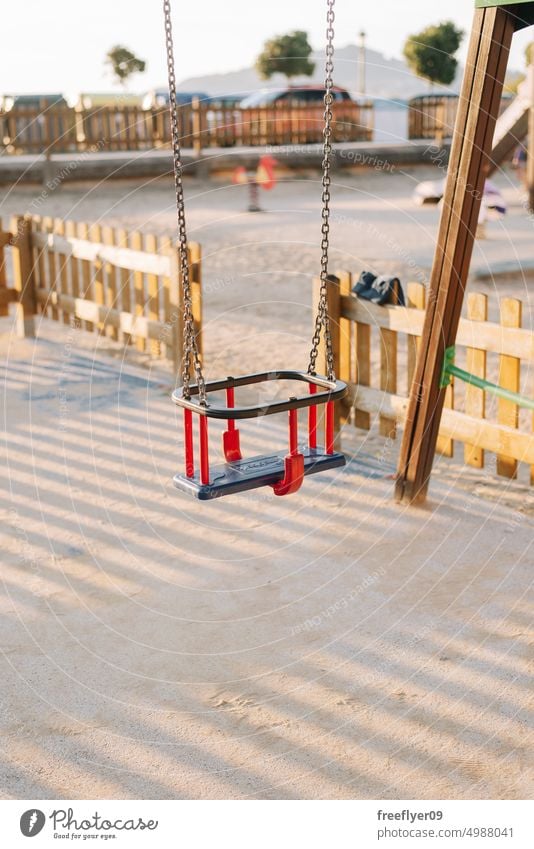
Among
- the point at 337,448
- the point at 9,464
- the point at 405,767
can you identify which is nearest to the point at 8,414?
the point at 9,464

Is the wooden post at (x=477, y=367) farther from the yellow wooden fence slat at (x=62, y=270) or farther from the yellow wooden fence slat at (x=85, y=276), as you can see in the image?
the yellow wooden fence slat at (x=62, y=270)

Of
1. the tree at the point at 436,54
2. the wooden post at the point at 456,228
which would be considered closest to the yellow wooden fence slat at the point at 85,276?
the wooden post at the point at 456,228

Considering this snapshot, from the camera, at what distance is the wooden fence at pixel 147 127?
930 inches

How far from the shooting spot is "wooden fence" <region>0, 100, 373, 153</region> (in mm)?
23609

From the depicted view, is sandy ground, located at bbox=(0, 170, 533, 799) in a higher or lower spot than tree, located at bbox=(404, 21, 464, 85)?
lower

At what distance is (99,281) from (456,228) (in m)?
4.86

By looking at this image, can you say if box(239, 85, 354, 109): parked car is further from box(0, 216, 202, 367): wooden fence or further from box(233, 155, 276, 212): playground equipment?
box(0, 216, 202, 367): wooden fence

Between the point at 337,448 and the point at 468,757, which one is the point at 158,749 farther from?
the point at 337,448

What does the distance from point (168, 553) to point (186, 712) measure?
4.82 ft

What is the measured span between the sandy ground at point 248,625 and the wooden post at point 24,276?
2.34 m

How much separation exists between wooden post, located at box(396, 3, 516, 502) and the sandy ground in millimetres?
375

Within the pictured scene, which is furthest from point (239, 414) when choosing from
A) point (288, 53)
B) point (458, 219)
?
point (288, 53)

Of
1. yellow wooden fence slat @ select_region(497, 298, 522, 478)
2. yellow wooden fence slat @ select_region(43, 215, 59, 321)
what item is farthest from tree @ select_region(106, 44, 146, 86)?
yellow wooden fence slat @ select_region(497, 298, 522, 478)

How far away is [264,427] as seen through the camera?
7.29 metres
